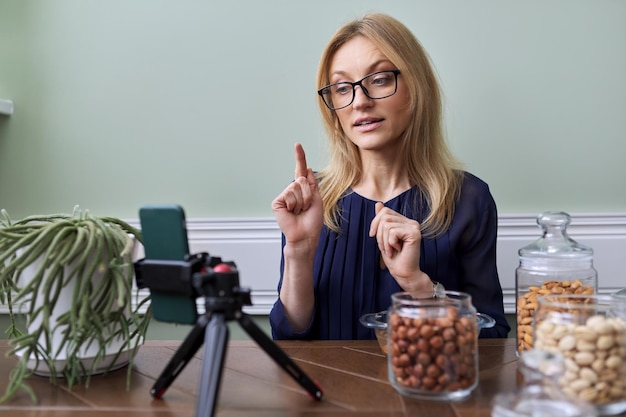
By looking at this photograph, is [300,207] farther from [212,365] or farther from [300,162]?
[212,365]

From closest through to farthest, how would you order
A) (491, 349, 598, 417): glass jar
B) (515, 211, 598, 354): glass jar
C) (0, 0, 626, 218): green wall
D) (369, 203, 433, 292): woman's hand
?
(491, 349, 598, 417): glass jar, (515, 211, 598, 354): glass jar, (369, 203, 433, 292): woman's hand, (0, 0, 626, 218): green wall

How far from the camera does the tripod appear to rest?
611 millimetres

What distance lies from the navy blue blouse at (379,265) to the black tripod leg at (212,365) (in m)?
0.61

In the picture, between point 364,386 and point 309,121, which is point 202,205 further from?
point 364,386

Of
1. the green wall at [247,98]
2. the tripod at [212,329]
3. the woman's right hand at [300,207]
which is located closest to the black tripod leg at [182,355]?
the tripod at [212,329]

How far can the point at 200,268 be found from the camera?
68 centimetres

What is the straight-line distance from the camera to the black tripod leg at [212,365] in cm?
60

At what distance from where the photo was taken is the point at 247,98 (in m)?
1.55

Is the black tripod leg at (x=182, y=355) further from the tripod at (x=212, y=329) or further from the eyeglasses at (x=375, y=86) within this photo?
the eyeglasses at (x=375, y=86)

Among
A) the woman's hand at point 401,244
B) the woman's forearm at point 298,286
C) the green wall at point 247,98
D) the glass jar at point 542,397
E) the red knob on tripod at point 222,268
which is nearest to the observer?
the glass jar at point 542,397

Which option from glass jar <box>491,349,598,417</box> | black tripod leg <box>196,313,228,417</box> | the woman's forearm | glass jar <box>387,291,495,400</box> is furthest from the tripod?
the woman's forearm

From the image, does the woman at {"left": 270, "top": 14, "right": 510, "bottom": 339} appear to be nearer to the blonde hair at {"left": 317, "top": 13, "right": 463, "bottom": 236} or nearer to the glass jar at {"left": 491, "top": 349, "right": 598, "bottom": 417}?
the blonde hair at {"left": 317, "top": 13, "right": 463, "bottom": 236}

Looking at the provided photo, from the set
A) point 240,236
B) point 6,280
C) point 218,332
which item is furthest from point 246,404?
point 240,236

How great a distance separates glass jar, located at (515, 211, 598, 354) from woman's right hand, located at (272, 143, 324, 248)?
0.41 meters
